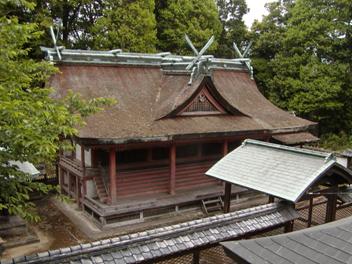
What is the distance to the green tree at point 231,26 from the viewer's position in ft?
113

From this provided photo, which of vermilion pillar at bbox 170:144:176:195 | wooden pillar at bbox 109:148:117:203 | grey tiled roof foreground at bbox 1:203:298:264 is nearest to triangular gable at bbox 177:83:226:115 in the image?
vermilion pillar at bbox 170:144:176:195

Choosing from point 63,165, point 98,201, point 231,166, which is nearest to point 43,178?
point 63,165

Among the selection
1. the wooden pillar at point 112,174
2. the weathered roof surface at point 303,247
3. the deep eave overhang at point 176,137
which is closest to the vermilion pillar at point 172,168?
the deep eave overhang at point 176,137

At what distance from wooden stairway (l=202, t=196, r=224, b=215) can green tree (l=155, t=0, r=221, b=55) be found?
16359mm

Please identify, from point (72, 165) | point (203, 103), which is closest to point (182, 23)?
point (203, 103)

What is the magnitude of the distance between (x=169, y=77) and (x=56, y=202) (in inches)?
316

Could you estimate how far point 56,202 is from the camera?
50.2ft

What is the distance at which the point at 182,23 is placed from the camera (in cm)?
2827

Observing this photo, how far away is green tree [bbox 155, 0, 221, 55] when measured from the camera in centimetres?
2780

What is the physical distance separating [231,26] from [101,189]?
27.2m

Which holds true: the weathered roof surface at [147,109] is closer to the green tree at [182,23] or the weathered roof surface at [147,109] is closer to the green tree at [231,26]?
the green tree at [182,23]

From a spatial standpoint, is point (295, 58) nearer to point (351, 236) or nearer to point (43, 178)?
point (43, 178)

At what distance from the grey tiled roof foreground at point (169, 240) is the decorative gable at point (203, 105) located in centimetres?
791

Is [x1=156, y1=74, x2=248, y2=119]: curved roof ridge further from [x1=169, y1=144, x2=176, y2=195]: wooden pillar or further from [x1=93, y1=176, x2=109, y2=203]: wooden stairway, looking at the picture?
[x1=93, y1=176, x2=109, y2=203]: wooden stairway
